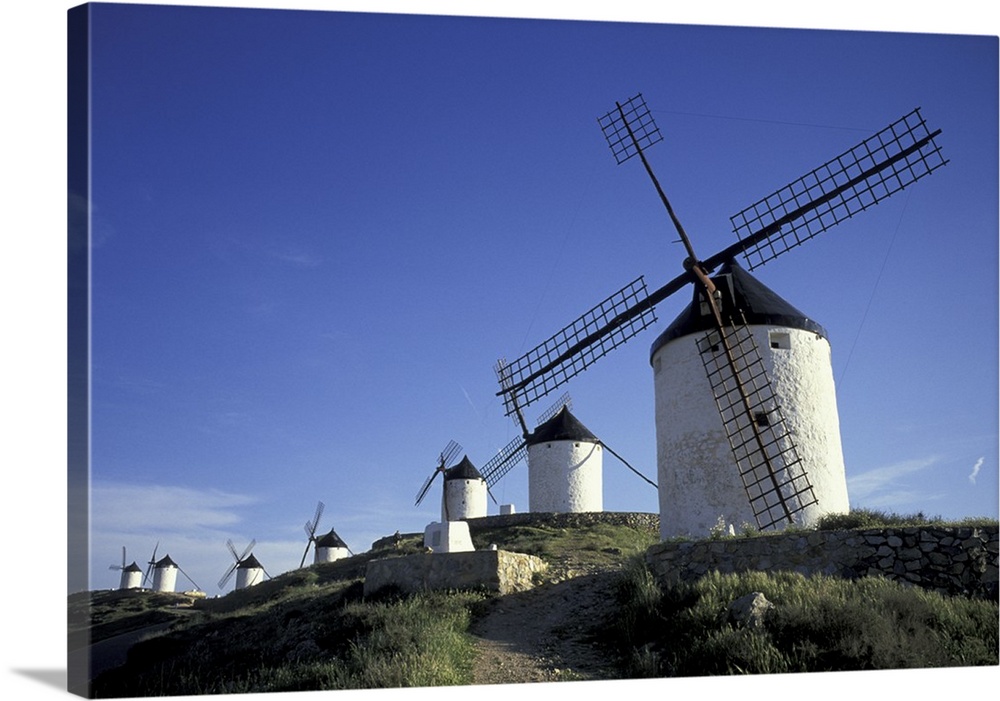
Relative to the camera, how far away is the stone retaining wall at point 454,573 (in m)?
13.0

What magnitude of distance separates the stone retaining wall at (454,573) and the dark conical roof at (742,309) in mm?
4586

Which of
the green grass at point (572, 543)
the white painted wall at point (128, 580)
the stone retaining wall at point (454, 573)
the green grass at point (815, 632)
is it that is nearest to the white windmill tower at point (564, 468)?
the green grass at point (572, 543)

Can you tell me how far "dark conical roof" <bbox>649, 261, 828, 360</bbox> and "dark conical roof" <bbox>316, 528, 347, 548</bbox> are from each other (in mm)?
24576

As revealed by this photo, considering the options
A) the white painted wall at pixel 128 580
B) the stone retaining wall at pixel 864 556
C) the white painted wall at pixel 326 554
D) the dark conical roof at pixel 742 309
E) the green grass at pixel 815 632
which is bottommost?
the green grass at pixel 815 632

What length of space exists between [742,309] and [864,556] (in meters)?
4.77

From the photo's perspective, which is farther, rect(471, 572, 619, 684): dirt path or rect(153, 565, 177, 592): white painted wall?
rect(153, 565, 177, 592): white painted wall

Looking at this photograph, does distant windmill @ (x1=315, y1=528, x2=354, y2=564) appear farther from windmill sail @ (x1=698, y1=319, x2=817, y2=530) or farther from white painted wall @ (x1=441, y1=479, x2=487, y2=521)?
windmill sail @ (x1=698, y1=319, x2=817, y2=530)

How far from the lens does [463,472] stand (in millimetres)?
32125

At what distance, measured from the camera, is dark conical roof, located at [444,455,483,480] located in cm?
3212

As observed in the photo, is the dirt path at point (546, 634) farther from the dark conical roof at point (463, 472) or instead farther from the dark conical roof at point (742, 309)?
the dark conical roof at point (463, 472)

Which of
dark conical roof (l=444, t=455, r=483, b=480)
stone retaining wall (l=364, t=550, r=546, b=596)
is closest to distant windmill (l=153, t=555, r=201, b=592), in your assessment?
dark conical roof (l=444, t=455, r=483, b=480)

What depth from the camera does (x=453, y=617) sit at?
11328 millimetres

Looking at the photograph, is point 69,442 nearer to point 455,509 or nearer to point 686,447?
point 686,447

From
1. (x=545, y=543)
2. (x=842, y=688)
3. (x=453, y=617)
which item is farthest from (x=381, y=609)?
(x=545, y=543)
